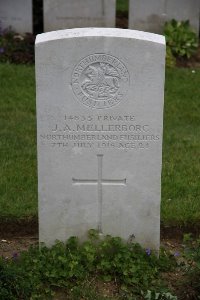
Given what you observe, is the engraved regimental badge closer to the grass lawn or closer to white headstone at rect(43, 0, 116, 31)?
the grass lawn

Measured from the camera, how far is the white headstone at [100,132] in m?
4.44

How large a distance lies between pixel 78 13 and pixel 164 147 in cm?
468

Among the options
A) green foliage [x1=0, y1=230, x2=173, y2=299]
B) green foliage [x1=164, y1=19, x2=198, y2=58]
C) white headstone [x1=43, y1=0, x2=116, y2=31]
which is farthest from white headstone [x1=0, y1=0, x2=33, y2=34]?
green foliage [x1=0, y1=230, x2=173, y2=299]

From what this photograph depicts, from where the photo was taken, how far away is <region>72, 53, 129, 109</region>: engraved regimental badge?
14.6ft

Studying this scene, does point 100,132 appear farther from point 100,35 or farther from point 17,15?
point 17,15

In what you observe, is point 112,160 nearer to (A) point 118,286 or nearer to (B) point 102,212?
(B) point 102,212

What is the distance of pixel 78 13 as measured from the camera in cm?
1113

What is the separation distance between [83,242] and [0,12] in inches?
276

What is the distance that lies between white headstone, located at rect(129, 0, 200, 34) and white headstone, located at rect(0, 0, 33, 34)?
1658 millimetres

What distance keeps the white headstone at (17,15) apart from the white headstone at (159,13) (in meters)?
1.66

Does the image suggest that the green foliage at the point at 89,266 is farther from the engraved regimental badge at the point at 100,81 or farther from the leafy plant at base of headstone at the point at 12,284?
the engraved regimental badge at the point at 100,81

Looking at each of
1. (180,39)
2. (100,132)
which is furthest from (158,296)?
(180,39)

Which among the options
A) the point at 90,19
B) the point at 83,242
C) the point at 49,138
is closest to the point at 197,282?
the point at 83,242

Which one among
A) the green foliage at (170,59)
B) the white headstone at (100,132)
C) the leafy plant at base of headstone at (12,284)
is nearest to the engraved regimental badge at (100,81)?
the white headstone at (100,132)
